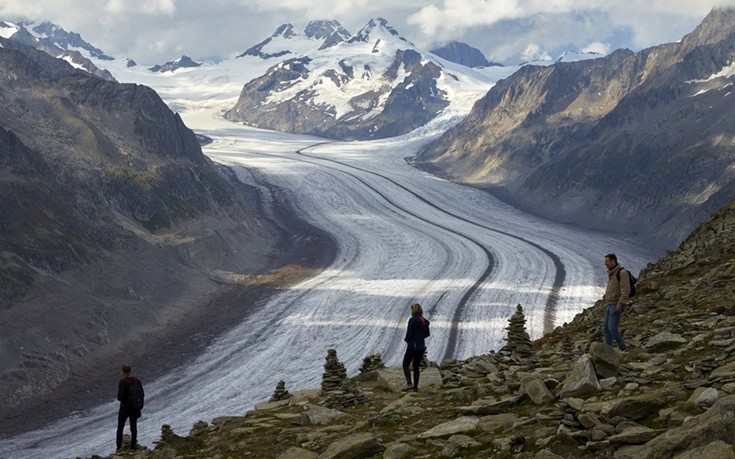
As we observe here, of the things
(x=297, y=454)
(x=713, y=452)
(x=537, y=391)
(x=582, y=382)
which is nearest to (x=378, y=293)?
(x=297, y=454)

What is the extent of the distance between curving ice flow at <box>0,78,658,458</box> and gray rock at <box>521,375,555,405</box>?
69.7 ft

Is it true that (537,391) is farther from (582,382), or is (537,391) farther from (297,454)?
(297,454)

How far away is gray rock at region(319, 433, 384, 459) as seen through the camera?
39.3 ft

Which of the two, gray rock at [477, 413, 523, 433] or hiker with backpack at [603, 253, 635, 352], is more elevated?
hiker with backpack at [603, 253, 635, 352]

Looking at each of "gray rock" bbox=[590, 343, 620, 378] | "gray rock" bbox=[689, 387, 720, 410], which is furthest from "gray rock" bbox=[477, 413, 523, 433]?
"gray rock" bbox=[689, 387, 720, 410]

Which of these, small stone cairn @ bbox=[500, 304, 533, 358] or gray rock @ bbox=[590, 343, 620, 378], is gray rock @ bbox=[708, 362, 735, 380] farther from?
small stone cairn @ bbox=[500, 304, 533, 358]

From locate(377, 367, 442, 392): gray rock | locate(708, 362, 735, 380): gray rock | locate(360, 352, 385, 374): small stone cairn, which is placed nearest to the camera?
locate(708, 362, 735, 380): gray rock

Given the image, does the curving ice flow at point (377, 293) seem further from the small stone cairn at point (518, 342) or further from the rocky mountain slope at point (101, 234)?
the small stone cairn at point (518, 342)

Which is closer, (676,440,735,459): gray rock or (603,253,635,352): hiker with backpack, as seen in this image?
(676,440,735,459): gray rock

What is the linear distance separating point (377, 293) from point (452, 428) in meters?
43.2

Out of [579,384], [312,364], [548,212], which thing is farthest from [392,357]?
[548,212]

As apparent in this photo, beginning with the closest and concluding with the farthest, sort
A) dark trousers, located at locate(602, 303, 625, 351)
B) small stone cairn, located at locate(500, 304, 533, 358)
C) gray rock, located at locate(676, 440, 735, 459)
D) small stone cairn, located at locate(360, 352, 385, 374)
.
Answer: gray rock, located at locate(676, 440, 735, 459) < dark trousers, located at locate(602, 303, 625, 351) < small stone cairn, located at locate(500, 304, 533, 358) < small stone cairn, located at locate(360, 352, 385, 374)

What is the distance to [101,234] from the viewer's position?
56.4 m

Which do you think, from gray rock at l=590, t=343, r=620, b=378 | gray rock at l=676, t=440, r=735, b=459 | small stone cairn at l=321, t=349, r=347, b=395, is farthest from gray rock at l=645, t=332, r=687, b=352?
small stone cairn at l=321, t=349, r=347, b=395
